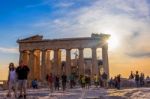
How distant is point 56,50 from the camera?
6175cm

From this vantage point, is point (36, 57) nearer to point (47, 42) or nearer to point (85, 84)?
point (47, 42)

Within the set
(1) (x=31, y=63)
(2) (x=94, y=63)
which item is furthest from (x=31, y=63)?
(2) (x=94, y=63)

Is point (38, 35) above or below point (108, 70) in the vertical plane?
above

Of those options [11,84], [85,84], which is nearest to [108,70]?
[85,84]

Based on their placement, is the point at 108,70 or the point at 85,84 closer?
the point at 85,84

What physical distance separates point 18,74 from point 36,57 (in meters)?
A: 49.7

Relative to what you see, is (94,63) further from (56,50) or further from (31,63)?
(31,63)

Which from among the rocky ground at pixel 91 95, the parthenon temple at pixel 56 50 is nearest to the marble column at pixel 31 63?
the parthenon temple at pixel 56 50

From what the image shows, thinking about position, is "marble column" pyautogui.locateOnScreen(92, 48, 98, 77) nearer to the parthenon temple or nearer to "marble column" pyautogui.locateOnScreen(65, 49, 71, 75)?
the parthenon temple

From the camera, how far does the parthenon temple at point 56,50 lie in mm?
59750

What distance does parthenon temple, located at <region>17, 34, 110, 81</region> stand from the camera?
59750mm

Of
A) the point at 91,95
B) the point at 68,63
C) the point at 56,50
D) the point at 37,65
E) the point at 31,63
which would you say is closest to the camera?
the point at 91,95

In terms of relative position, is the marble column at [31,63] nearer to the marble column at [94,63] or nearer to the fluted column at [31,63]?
the fluted column at [31,63]

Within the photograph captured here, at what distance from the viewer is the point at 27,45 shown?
63.7 metres
